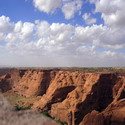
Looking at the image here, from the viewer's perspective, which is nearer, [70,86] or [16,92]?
[70,86]

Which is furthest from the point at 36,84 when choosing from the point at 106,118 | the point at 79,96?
the point at 106,118

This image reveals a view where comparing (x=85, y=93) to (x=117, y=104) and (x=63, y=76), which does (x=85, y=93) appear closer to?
(x=117, y=104)

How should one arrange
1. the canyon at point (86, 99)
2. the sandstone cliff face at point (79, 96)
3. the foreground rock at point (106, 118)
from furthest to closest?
the sandstone cliff face at point (79, 96) < the canyon at point (86, 99) < the foreground rock at point (106, 118)

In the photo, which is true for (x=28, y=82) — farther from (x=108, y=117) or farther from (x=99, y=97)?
(x=108, y=117)

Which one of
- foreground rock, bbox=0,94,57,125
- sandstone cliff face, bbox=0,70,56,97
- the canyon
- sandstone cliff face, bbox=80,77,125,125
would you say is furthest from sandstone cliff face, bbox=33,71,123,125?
foreground rock, bbox=0,94,57,125

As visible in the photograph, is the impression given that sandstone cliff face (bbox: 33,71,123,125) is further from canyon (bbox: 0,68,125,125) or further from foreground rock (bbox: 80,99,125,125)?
foreground rock (bbox: 80,99,125,125)

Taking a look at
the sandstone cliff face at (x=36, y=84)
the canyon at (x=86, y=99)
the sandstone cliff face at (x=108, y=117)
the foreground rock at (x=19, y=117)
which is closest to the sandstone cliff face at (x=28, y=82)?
the sandstone cliff face at (x=36, y=84)

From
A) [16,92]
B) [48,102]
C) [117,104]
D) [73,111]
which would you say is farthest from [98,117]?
[16,92]

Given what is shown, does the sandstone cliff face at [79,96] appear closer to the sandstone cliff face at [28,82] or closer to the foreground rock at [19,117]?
the sandstone cliff face at [28,82]
